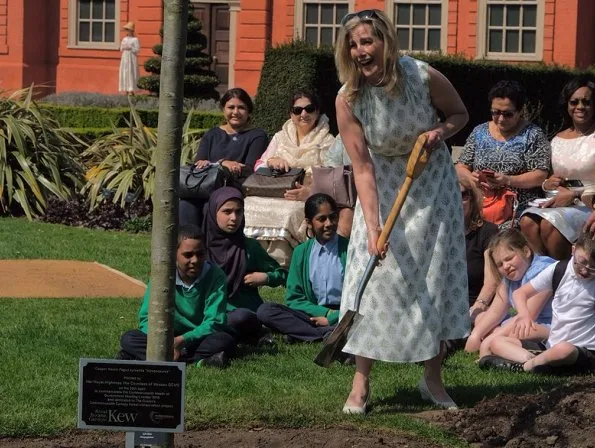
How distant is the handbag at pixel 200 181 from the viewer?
9.45 meters

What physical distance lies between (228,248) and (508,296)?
1686 millimetres

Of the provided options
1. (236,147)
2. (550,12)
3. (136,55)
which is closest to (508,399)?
(236,147)

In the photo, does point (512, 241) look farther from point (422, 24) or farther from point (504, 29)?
point (422, 24)

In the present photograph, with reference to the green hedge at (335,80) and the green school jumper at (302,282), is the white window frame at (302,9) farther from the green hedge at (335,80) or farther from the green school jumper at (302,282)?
the green school jumper at (302,282)

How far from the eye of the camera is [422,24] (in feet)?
105

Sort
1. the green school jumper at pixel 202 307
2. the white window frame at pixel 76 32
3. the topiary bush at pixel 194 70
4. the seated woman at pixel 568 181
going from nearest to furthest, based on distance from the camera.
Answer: the green school jumper at pixel 202 307 < the seated woman at pixel 568 181 < the topiary bush at pixel 194 70 < the white window frame at pixel 76 32

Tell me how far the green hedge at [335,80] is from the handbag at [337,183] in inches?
158

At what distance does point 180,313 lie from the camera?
23.7 feet

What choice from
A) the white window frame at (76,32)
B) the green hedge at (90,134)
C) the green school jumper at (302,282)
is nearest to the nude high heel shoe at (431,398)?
the green school jumper at (302,282)

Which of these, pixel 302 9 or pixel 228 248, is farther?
pixel 302 9

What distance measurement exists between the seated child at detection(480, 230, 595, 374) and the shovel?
149 centimetres

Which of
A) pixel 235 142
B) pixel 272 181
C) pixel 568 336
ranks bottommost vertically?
pixel 568 336

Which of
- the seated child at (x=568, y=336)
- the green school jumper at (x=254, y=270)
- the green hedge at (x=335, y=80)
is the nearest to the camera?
the seated child at (x=568, y=336)

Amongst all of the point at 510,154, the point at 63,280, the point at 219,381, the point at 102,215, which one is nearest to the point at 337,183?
the point at 510,154
